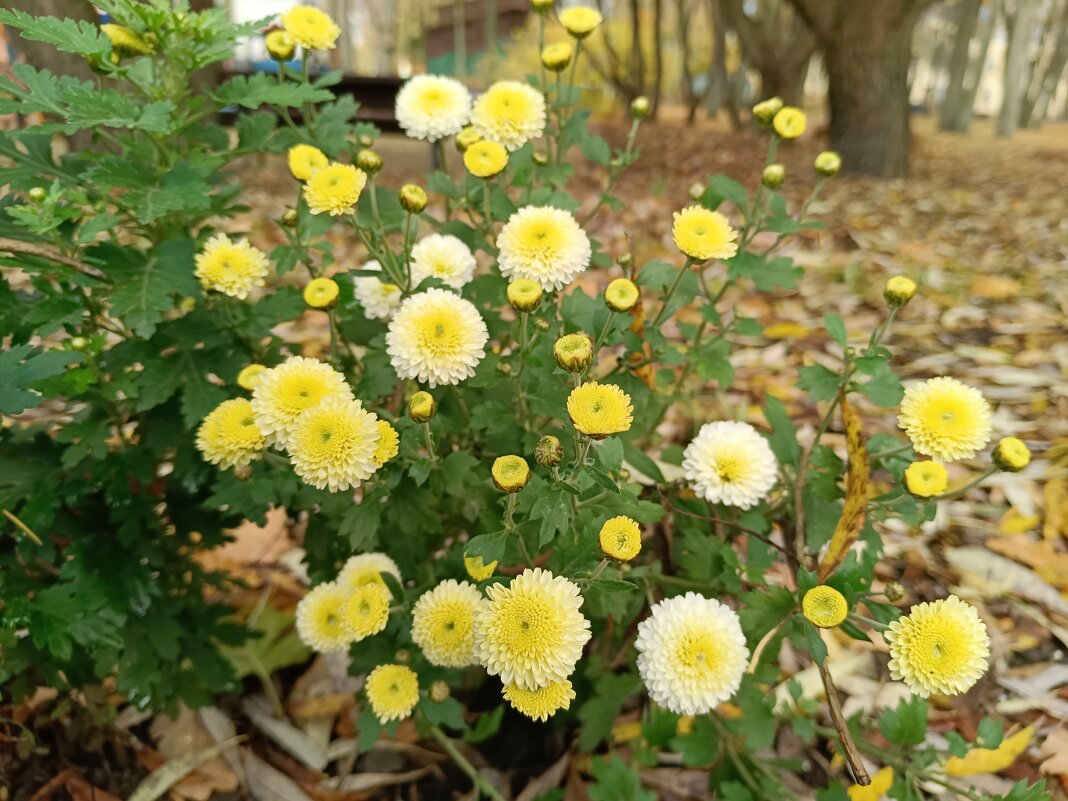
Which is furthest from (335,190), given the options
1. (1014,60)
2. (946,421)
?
(1014,60)

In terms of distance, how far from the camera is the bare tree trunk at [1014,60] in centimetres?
1237

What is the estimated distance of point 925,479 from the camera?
115cm

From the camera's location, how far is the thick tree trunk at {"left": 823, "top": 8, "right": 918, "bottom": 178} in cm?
523

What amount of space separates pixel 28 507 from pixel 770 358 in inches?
92.3

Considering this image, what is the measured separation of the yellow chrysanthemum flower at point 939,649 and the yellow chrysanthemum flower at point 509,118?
1023 millimetres

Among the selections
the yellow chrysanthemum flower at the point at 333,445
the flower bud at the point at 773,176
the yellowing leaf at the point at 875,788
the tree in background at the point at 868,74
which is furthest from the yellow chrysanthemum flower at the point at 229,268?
the tree in background at the point at 868,74

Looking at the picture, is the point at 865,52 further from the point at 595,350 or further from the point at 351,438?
the point at 351,438

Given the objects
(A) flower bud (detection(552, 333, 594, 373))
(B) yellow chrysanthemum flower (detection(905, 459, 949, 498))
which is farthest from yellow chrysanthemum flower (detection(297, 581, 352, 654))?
(B) yellow chrysanthemum flower (detection(905, 459, 949, 498))

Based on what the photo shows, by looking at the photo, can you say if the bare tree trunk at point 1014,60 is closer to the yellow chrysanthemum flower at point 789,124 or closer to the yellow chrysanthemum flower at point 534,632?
the yellow chrysanthemum flower at point 789,124

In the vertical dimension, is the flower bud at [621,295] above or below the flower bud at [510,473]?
above

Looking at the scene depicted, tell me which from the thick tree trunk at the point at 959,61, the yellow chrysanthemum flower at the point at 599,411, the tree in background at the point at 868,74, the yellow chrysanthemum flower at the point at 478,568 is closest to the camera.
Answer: the yellow chrysanthemum flower at the point at 599,411

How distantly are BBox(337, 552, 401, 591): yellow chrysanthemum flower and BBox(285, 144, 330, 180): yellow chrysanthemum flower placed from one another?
68 cm

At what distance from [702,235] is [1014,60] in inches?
633

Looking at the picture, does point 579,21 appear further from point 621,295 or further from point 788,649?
point 788,649
